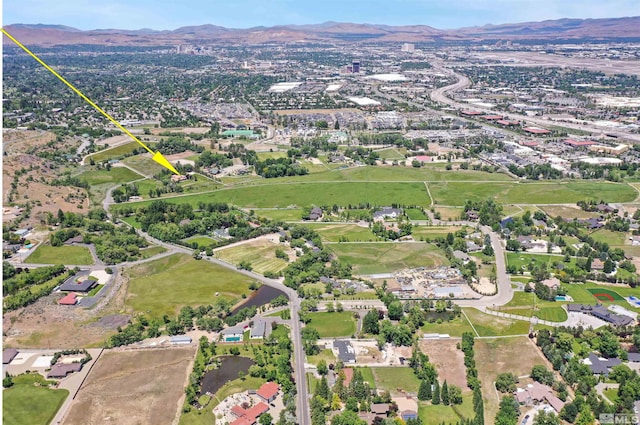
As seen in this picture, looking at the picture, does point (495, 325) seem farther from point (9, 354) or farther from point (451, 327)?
point (9, 354)

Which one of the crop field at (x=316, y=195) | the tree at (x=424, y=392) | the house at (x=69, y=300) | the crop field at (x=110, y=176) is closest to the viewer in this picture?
the tree at (x=424, y=392)

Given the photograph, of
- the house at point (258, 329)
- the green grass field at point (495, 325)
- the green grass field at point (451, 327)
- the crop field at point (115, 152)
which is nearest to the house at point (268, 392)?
the house at point (258, 329)

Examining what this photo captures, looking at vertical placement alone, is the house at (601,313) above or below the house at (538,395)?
above

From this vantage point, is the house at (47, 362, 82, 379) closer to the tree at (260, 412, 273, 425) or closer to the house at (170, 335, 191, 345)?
the house at (170, 335, 191, 345)

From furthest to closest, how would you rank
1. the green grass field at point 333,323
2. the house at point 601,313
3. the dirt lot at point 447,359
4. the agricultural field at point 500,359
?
the house at point 601,313, the green grass field at point 333,323, the dirt lot at point 447,359, the agricultural field at point 500,359

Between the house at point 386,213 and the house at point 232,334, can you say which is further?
the house at point 386,213

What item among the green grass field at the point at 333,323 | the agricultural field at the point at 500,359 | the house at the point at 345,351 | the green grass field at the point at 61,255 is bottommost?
the agricultural field at the point at 500,359

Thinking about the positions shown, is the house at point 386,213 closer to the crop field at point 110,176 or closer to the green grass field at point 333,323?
the green grass field at point 333,323

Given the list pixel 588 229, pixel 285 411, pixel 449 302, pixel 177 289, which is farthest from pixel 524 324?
pixel 177 289
